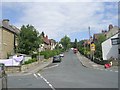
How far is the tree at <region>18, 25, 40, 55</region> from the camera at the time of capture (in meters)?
59.1

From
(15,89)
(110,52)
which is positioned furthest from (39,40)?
(15,89)

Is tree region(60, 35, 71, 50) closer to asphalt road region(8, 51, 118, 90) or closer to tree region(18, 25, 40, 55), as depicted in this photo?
tree region(18, 25, 40, 55)

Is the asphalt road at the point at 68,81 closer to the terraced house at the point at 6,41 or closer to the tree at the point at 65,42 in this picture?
the terraced house at the point at 6,41

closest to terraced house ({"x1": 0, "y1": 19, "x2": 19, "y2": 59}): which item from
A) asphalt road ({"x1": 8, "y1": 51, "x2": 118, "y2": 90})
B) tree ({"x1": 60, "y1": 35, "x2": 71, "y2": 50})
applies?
asphalt road ({"x1": 8, "y1": 51, "x2": 118, "y2": 90})

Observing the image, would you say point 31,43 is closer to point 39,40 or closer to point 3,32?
point 39,40

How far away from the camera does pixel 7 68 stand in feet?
126

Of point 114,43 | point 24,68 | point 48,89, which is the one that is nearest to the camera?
point 48,89

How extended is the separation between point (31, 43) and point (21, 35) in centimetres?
331

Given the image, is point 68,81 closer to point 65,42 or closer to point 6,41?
point 6,41

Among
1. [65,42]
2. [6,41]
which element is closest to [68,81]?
[6,41]

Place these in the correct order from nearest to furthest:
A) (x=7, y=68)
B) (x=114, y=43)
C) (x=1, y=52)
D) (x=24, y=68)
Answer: (x=7, y=68) → (x=24, y=68) → (x=1, y=52) → (x=114, y=43)

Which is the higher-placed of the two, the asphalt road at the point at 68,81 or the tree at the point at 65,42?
the tree at the point at 65,42

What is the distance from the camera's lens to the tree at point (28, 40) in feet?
194

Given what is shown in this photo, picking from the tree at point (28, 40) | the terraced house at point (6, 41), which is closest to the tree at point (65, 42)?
the terraced house at point (6, 41)
